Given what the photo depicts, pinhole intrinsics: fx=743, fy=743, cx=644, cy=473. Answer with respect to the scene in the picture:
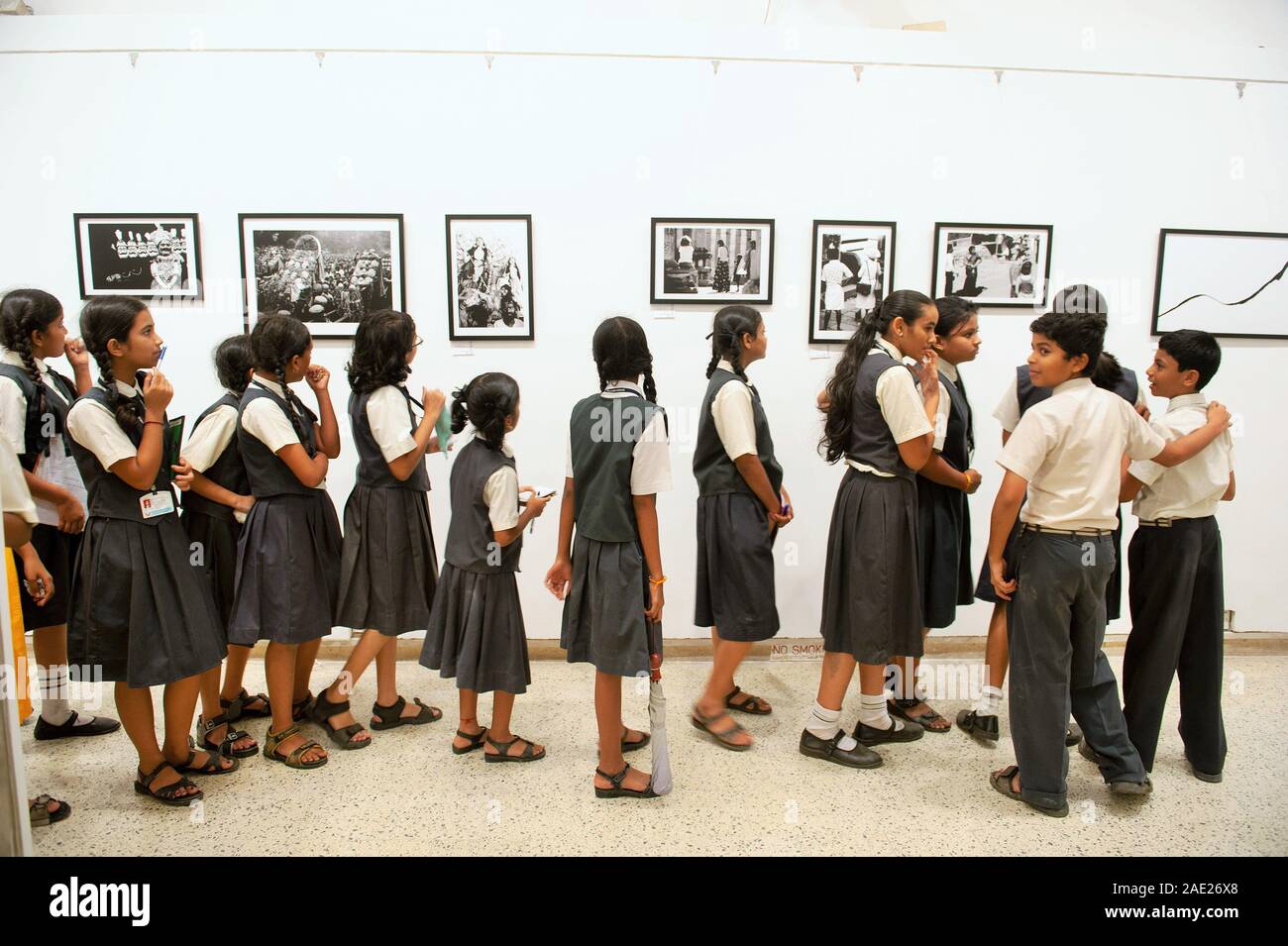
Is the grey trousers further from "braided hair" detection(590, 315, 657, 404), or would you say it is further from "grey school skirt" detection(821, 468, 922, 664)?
"braided hair" detection(590, 315, 657, 404)

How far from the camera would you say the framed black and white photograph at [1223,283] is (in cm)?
414

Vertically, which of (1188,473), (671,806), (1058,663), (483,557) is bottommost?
(671,806)

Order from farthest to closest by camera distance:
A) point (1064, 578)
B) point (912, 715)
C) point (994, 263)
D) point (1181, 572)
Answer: point (994, 263) → point (912, 715) → point (1181, 572) → point (1064, 578)

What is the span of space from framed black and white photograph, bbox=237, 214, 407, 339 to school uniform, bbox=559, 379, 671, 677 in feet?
6.18

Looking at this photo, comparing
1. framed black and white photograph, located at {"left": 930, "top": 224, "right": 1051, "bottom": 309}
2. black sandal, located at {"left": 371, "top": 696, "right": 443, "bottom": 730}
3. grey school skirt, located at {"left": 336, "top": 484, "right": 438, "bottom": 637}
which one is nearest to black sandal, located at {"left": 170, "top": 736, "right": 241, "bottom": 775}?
black sandal, located at {"left": 371, "top": 696, "right": 443, "bottom": 730}

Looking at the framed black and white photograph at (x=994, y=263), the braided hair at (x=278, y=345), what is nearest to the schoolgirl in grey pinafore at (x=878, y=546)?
the framed black and white photograph at (x=994, y=263)

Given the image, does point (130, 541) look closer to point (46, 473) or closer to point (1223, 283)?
point (46, 473)

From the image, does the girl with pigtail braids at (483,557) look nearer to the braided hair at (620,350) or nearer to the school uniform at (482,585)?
the school uniform at (482,585)

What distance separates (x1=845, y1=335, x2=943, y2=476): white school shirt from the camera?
2803 mm

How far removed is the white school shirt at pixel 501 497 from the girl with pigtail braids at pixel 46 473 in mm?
1579

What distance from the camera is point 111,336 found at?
2.48 meters

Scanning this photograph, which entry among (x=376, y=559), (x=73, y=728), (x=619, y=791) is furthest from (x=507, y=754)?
(x=73, y=728)

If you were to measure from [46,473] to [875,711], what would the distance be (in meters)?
3.60
